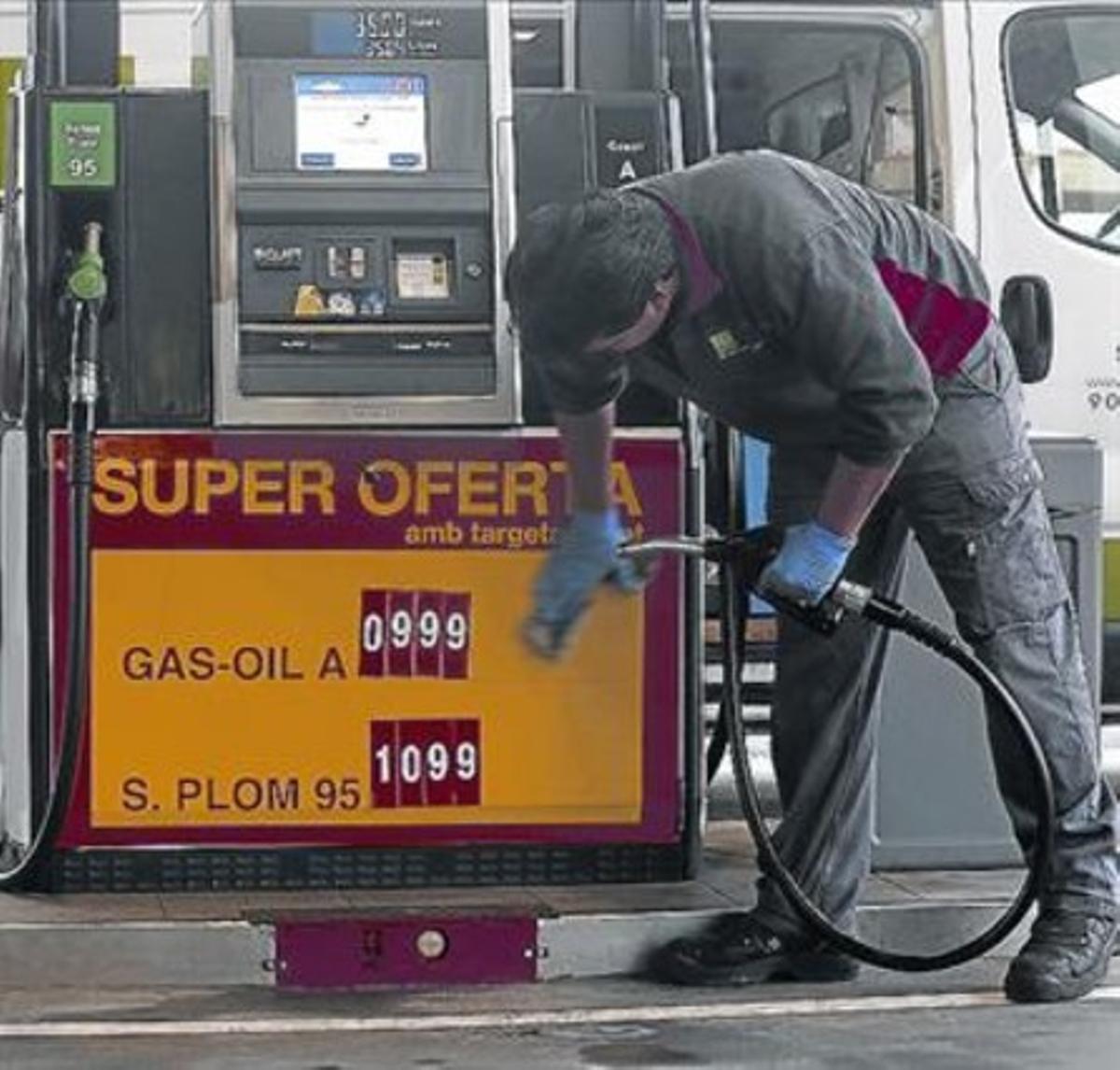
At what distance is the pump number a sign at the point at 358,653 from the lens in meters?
6.04

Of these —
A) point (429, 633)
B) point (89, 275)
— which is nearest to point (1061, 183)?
point (429, 633)

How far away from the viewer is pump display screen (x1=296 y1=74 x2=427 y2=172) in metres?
6.11

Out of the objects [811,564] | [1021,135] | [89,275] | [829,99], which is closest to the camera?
[811,564]

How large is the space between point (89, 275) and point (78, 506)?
494 millimetres

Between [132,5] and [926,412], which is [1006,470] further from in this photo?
[132,5]

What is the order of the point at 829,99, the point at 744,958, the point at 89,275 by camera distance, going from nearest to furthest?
1. the point at 744,958
2. the point at 89,275
3. the point at 829,99

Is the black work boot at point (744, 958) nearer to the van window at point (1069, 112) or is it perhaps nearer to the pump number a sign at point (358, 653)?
the pump number a sign at point (358, 653)

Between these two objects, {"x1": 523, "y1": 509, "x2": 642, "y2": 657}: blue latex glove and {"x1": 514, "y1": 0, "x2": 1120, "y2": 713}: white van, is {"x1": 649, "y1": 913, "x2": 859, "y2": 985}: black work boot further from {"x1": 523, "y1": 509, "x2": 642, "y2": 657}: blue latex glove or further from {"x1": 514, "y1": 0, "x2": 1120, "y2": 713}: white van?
{"x1": 514, "y1": 0, "x2": 1120, "y2": 713}: white van

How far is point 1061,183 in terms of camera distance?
8.48 metres

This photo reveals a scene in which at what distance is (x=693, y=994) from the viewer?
5730 mm

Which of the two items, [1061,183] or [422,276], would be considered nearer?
[422,276]

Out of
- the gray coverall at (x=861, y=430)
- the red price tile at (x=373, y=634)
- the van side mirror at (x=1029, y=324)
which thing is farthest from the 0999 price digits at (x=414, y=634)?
the van side mirror at (x=1029, y=324)

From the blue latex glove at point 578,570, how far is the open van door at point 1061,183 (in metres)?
2.97

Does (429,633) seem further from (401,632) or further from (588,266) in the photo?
(588,266)
